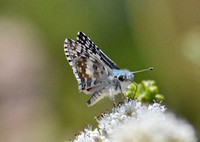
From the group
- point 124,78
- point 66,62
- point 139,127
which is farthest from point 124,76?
point 66,62

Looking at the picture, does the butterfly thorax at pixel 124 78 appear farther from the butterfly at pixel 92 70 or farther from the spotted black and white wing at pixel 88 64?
the spotted black and white wing at pixel 88 64

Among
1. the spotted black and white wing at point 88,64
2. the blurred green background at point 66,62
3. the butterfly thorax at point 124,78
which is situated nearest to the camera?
the butterfly thorax at point 124,78

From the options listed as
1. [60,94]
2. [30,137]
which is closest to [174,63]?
[60,94]

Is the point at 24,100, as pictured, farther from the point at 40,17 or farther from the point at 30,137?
the point at 40,17

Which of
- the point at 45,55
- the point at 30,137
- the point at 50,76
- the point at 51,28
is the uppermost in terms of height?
the point at 51,28

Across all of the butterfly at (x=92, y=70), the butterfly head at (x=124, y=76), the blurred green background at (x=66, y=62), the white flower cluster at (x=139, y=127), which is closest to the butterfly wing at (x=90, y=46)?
the butterfly at (x=92, y=70)

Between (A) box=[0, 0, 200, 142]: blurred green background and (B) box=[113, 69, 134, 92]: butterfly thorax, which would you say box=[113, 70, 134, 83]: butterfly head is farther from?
(A) box=[0, 0, 200, 142]: blurred green background

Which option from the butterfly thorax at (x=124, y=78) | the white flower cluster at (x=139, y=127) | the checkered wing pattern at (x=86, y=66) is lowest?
the white flower cluster at (x=139, y=127)
